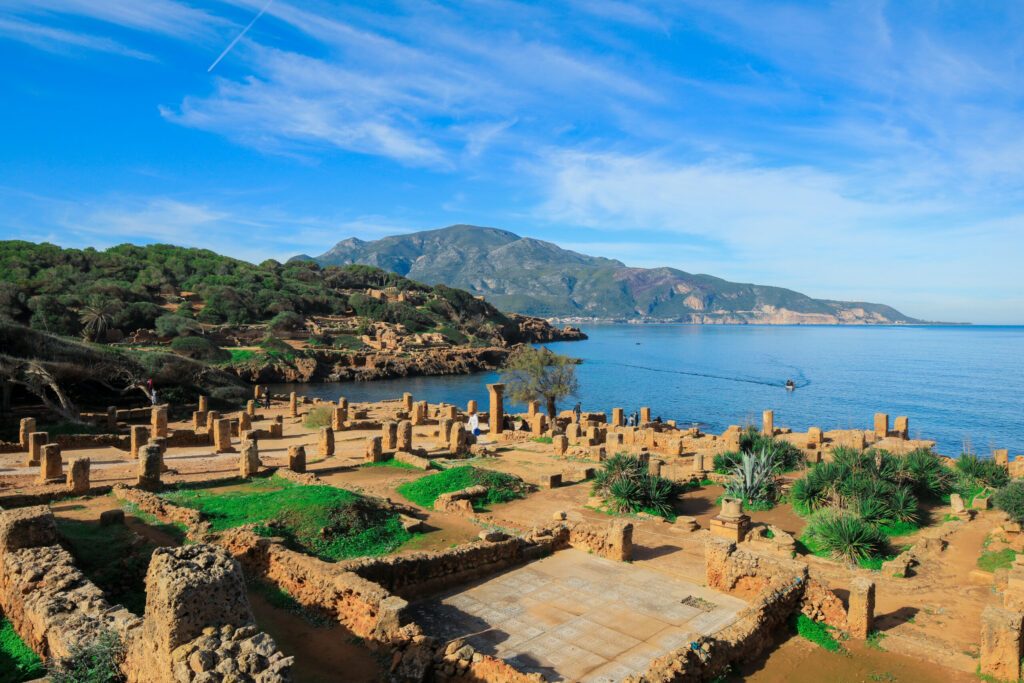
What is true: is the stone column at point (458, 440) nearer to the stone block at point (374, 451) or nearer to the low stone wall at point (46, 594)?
the stone block at point (374, 451)

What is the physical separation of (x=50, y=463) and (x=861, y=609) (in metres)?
21.3

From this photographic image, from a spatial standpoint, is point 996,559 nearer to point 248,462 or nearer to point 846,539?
point 846,539

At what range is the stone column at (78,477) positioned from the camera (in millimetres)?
17641

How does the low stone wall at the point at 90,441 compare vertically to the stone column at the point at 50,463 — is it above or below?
below

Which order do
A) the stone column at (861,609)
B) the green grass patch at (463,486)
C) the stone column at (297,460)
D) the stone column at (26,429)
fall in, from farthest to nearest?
the stone column at (26,429) → the stone column at (297,460) → the green grass patch at (463,486) → the stone column at (861,609)

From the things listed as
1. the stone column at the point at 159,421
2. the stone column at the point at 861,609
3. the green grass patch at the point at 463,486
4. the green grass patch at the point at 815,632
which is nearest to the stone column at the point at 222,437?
the stone column at the point at 159,421

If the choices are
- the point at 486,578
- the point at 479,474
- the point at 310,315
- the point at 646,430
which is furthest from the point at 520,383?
the point at 310,315

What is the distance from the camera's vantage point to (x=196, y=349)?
6862 centimetres

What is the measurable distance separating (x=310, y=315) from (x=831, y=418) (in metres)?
77.7

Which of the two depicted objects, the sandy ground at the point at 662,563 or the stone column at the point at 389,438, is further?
the stone column at the point at 389,438

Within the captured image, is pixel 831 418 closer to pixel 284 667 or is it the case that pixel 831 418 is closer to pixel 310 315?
pixel 284 667

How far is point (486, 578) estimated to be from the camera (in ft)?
41.9

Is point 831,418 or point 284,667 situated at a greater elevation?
point 284,667

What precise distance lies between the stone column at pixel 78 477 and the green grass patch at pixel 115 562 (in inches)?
182
